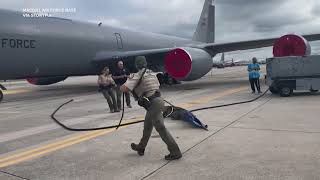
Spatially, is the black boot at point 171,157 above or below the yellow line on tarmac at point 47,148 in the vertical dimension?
above

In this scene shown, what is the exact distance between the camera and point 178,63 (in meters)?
16.8

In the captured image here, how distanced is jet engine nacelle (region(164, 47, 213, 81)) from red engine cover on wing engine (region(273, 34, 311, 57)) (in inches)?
138

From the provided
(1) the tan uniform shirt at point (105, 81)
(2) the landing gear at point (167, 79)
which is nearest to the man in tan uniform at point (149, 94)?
(1) the tan uniform shirt at point (105, 81)

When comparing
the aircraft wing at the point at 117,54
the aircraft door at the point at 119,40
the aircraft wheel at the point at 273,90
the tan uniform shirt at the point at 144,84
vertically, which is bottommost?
the aircraft wheel at the point at 273,90

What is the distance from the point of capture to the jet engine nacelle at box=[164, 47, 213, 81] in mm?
16578

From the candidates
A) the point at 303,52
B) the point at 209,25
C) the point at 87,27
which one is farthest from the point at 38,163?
the point at 209,25

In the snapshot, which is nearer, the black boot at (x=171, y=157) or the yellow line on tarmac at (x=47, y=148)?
the black boot at (x=171, y=157)

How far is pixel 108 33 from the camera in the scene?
61.0 feet

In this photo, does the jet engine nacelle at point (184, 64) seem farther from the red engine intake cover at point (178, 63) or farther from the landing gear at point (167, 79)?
the landing gear at point (167, 79)

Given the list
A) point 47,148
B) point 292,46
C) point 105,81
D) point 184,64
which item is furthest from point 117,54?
point 47,148

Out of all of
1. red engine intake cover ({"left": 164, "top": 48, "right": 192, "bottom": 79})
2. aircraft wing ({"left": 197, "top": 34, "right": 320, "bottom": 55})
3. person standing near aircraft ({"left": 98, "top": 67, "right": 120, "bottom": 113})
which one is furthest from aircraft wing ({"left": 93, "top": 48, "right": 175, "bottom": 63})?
person standing near aircraft ({"left": 98, "top": 67, "right": 120, "bottom": 113})

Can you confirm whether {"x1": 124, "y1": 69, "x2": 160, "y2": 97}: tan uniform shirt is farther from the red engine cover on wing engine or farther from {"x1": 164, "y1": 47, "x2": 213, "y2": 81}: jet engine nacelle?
the red engine cover on wing engine

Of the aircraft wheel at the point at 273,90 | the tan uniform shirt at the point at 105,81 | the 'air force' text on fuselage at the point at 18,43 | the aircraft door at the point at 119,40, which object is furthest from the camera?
the aircraft door at the point at 119,40

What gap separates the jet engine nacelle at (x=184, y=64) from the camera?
16578 mm
